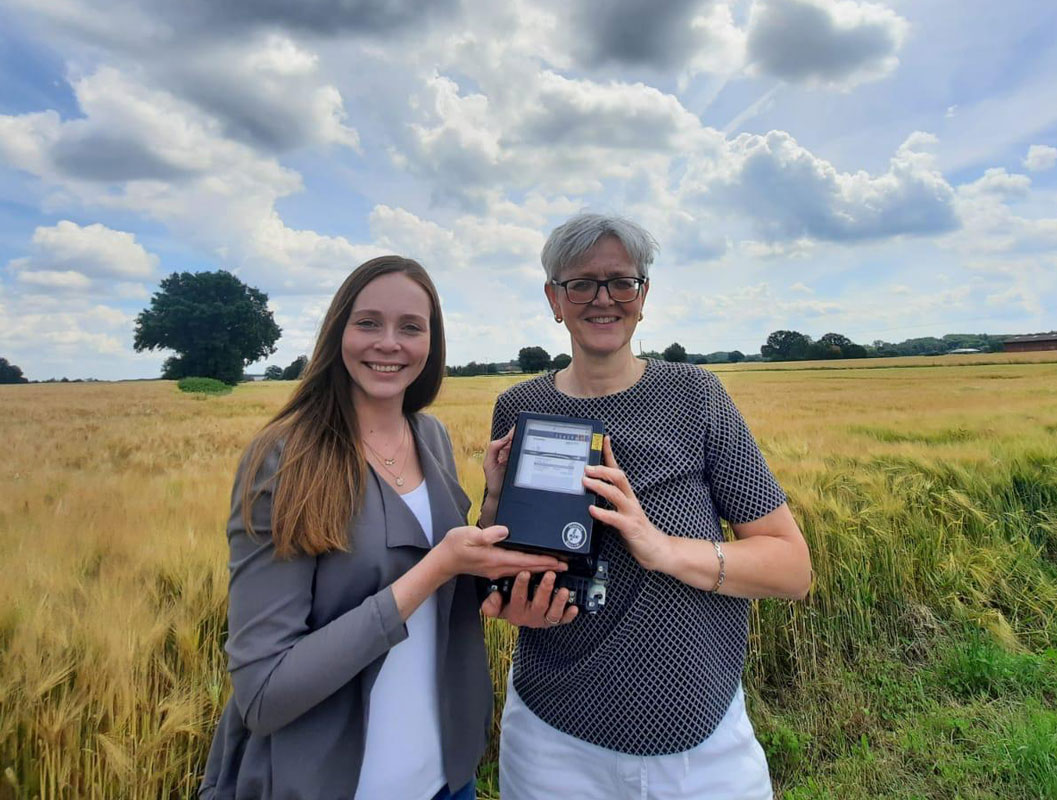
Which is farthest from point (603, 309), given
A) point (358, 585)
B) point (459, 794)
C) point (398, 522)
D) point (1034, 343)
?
point (1034, 343)

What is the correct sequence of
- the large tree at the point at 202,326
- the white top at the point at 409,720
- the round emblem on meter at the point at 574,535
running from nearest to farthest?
the round emblem on meter at the point at 574,535, the white top at the point at 409,720, the large tree at the point at 202,326

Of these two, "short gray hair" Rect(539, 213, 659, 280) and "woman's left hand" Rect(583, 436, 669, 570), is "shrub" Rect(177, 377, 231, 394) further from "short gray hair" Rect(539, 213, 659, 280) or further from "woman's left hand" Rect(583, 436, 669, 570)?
"woman's left hand" Rect(583, 436, 669, 570)

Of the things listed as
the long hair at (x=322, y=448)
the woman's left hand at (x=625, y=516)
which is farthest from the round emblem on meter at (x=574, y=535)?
the long hair at (x=322, y=448)

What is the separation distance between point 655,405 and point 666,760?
3.13ft

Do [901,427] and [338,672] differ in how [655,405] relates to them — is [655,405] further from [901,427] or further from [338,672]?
[901,427]

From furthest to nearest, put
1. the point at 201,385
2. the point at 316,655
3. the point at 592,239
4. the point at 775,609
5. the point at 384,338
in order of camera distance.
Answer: the point at 201,385, the point at 775,609, the point at 592,239, the point at 384,338, the point at 316,655

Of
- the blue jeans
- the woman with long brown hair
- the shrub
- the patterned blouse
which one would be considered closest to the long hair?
the woman with long brown hair

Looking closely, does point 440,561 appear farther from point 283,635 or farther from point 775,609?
point 775,609

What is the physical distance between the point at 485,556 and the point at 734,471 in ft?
2.52

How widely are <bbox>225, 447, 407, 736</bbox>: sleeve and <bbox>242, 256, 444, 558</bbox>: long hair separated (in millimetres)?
37

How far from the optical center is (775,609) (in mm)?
3426

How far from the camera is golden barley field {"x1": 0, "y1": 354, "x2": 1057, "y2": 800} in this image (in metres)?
1.81

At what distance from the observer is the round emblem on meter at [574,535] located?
4.14 ft

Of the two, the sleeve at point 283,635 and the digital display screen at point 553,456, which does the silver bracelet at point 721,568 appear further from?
the sleeve at point 283,635
